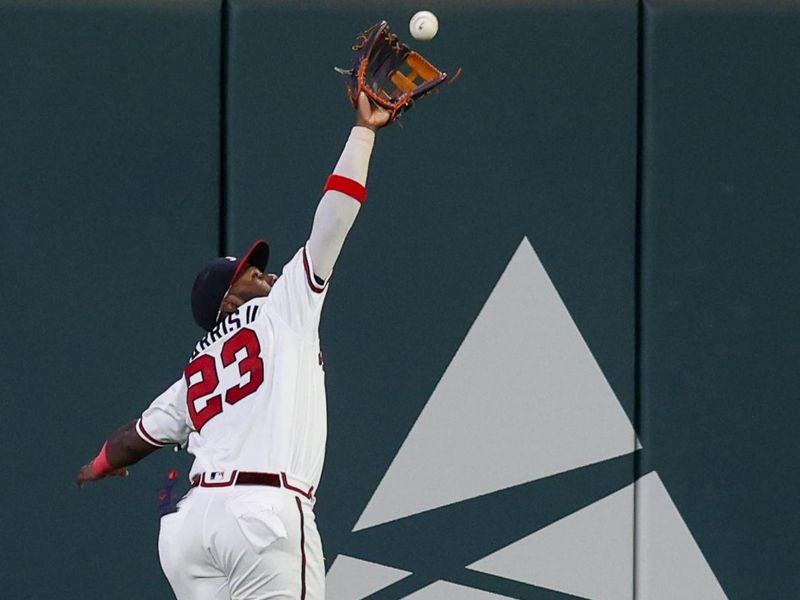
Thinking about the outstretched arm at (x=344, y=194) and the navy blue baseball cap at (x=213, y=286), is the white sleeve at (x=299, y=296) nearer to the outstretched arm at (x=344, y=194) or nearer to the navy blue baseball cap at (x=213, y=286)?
the outstretched arm at (x=344, y=194)

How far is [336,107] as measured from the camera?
5414mm

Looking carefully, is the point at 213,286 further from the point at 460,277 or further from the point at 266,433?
the point at 460,277

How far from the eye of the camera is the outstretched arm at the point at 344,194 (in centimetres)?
389

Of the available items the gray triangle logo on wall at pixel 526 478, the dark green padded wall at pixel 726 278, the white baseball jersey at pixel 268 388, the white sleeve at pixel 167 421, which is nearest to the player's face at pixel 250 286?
the white baseball jersey at pixel 268 388

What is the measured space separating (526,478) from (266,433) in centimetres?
156

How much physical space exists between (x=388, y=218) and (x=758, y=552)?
161 cm

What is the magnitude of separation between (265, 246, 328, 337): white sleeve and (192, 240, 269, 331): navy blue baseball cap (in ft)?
0.70

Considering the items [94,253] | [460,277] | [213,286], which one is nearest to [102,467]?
[213,286]

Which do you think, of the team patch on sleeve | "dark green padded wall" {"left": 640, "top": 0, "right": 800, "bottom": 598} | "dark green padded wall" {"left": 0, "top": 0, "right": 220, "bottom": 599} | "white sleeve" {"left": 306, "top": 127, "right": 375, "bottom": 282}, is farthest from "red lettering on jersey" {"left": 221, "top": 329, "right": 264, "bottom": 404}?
"dark green padded wall" {"left": 640, "top": 0, "right": 800, "bottom": 598}

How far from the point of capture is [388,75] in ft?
13.4

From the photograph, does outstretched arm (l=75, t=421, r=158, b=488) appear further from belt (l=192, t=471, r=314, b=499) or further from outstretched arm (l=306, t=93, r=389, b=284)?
outstretched arm (l=306, t=93, r=389, b=284)

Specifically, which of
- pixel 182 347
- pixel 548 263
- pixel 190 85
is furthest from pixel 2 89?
pixel 548 263

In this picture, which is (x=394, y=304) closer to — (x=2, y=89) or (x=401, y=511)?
(x=401, y=511)

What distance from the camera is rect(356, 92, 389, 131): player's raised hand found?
3949 millimetres
